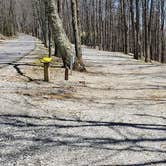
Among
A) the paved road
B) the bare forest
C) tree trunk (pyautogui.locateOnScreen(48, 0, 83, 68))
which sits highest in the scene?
tree trunk (pyautogui.locateOnScreen(48, 0, 83, 68))

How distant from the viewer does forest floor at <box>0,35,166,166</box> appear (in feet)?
21.8

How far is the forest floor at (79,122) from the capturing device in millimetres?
6641

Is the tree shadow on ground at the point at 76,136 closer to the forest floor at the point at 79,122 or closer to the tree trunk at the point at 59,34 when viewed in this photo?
the forest floor at the point at 79,122

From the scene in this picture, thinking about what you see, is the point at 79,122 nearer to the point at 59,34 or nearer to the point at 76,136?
the point at 76,136

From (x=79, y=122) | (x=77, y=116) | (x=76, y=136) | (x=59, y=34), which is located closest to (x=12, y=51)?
(x=59, y=34)

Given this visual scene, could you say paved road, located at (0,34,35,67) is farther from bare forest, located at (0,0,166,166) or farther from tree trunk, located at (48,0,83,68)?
bare forest, located at (0,0,166,166)

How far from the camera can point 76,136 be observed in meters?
7.75

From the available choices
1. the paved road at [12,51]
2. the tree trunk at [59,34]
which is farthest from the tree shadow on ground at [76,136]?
the paved road at [12,51]

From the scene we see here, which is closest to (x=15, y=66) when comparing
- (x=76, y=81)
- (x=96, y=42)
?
(x=76, y=81)

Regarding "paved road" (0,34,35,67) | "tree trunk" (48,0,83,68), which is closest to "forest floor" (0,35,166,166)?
"tree trunk" (48,0,83,68)

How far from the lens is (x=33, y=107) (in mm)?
10070

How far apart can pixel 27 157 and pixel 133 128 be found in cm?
281

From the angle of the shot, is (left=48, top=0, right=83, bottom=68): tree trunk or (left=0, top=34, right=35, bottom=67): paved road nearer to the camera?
(left=48, top=0, right=83, bottom=68): tree trunk

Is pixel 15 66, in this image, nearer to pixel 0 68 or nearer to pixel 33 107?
pixel 0 68
